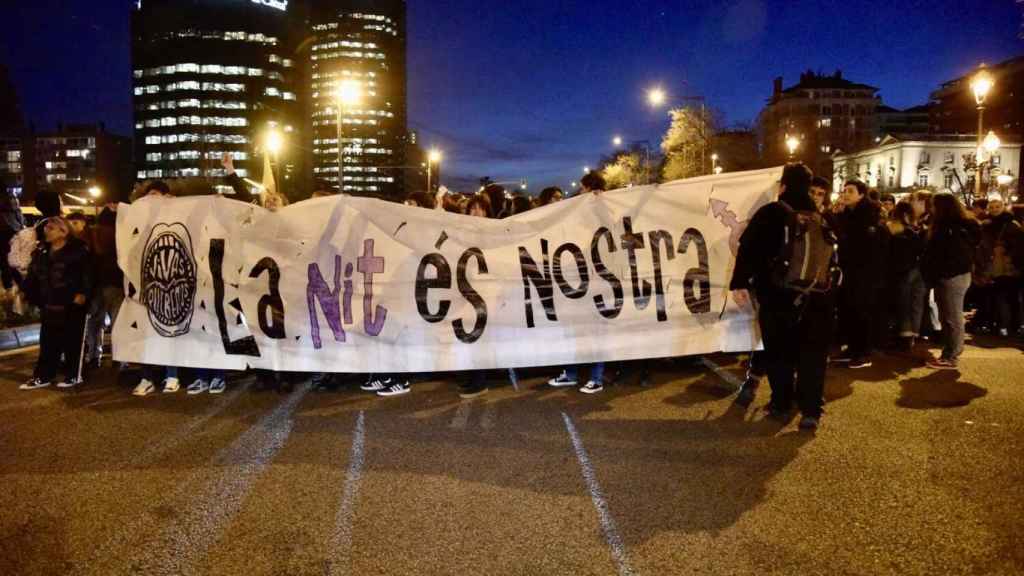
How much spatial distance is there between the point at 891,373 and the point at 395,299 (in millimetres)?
4990

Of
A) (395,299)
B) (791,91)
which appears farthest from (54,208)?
Result: (791,91)

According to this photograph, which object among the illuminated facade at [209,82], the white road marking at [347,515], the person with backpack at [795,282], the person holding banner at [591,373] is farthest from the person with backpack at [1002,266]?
the illuminated facade at [209,82]

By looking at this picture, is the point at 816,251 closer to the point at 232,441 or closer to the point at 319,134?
the point at 232,441

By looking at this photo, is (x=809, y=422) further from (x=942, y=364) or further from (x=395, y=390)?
(x=395, y=390)

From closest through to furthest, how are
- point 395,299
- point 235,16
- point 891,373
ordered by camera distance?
point 395,299 → point 891,373 → point 235,16

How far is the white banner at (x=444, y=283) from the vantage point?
6.20 m

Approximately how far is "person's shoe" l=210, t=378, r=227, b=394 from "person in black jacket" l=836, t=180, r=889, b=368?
6360 millimetres

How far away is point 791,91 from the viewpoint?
326ft

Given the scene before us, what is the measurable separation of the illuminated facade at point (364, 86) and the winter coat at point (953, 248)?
163687mm

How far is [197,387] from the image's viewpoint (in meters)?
6.43

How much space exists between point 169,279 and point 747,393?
5365mm

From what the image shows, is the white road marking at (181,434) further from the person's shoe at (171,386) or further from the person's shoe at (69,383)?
the person's shoe at (69,383)

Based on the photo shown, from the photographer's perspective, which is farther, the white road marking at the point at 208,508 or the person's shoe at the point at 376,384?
the person's shoe at the point at 376,384

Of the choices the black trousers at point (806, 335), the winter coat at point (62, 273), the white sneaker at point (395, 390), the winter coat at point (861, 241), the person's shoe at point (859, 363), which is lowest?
the white sneaker at point (395, 390)
